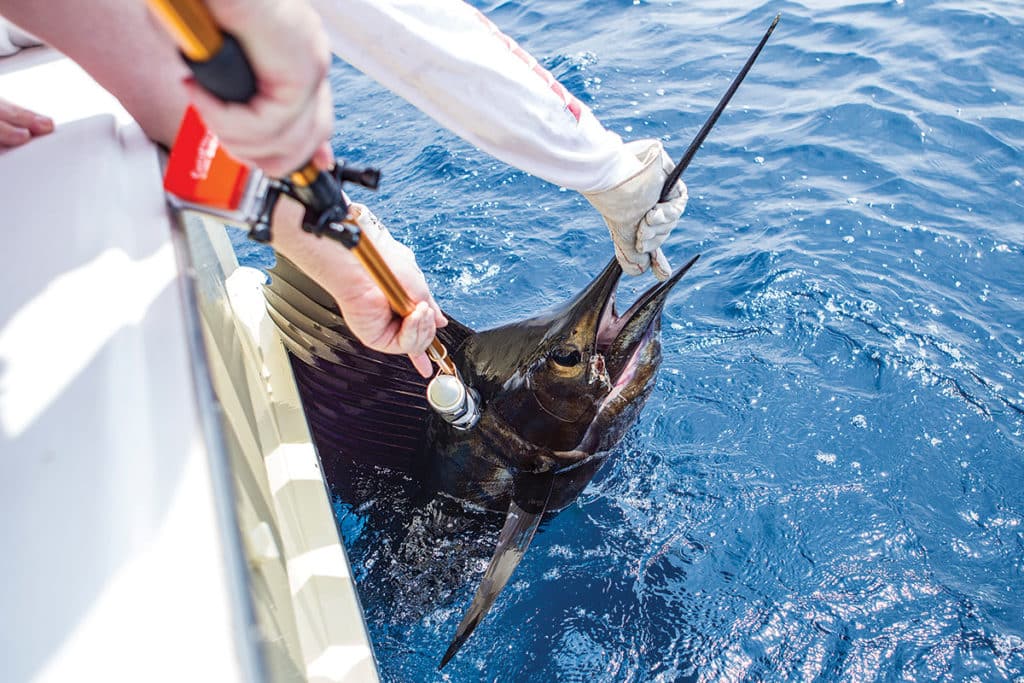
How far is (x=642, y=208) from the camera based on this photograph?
2.08 m

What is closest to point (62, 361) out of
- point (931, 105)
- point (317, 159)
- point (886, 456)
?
point (317, 159)

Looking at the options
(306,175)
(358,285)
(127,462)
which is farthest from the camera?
(358,285)

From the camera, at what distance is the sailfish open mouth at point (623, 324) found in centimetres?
209

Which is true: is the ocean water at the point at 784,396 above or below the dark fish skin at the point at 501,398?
below

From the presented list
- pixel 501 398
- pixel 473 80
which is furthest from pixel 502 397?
pixel 473 80

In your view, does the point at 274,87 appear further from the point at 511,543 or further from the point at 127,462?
the point at 511,543

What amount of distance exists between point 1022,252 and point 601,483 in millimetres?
2259

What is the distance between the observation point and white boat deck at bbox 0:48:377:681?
2.35ft

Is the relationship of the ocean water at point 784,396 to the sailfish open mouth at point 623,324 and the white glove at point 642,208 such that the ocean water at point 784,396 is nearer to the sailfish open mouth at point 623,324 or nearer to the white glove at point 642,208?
the sailfish open mouth at point 623,324

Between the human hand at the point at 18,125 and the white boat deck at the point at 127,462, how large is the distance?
0.12 feet

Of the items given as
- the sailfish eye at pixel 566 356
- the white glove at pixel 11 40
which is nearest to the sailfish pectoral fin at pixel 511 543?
the sailfish eye at pixel 566 356

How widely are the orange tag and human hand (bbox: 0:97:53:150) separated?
62cm

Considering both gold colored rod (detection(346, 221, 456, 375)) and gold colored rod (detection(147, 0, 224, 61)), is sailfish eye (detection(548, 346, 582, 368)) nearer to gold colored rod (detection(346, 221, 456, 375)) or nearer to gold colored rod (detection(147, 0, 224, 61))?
gold colored rod (detection(346, 221, 456, 375))

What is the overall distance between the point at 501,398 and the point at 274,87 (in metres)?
1.55
